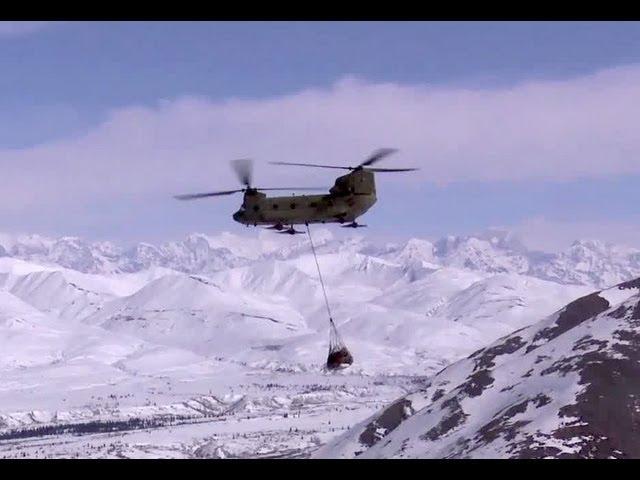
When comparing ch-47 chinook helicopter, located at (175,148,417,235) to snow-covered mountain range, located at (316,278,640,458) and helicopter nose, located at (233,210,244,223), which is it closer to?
helicopter nose, located at (233,210,244,223)

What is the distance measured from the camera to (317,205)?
39.2 metres

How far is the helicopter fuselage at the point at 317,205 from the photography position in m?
37.2

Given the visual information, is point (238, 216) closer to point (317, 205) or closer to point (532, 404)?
point (317, 205)

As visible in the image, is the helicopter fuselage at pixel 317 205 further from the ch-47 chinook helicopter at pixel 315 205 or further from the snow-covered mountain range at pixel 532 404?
the snow-covered mountain range at pixel 532 404

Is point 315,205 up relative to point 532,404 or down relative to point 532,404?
up

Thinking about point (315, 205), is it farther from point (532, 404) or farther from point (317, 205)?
point (532, 404)

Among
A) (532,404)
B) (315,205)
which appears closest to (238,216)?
(315,205)

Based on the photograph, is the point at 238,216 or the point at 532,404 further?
the point at 532,404

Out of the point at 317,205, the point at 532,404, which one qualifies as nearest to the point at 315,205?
the point at 317,205

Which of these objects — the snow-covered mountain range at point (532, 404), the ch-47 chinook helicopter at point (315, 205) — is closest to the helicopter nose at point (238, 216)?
the ch-47 chinook helicopter at point (315, 205)

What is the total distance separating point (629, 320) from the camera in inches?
6132

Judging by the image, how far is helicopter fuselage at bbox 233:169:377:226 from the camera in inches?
1463

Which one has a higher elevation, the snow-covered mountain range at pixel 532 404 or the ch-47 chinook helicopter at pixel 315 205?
the ch-47 chinook helicopter at pixel 315 205

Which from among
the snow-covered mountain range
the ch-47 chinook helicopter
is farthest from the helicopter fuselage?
the snow-covered mountain range
